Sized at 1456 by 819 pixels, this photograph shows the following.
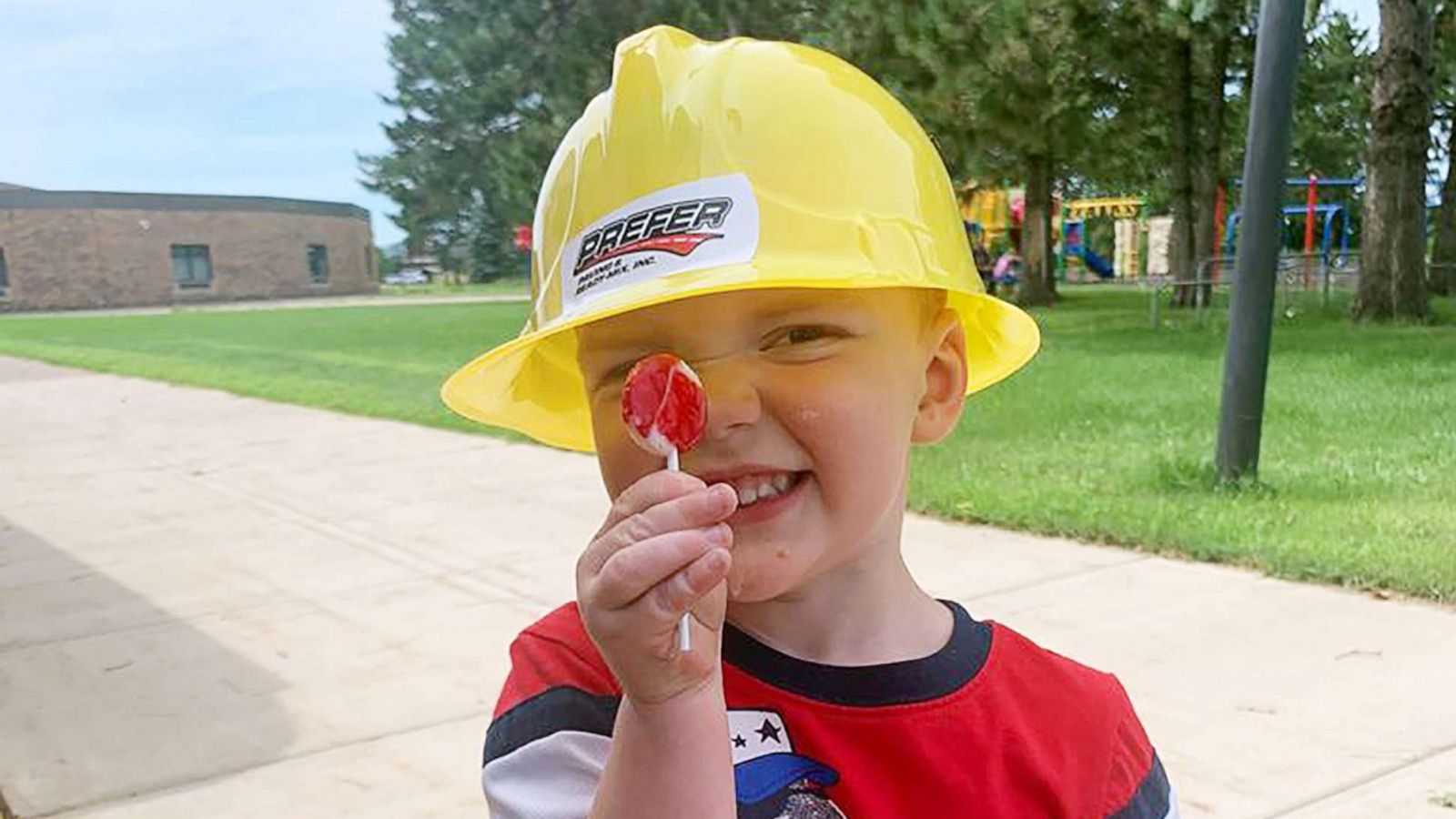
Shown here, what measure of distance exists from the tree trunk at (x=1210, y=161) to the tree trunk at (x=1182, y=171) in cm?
18

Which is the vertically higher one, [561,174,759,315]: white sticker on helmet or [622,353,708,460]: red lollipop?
[561,174,759,315]: white sticker on helmet

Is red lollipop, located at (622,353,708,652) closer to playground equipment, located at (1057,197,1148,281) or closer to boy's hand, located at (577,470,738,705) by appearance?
boy's hand, located at (577,470,738,705)

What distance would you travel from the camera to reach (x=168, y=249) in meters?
53.2

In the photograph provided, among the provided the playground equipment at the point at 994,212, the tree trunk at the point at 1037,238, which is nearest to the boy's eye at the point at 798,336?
the tree trunk at the point at 1037,238

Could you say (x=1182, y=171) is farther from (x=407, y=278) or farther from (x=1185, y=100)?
(x=407, y=278)

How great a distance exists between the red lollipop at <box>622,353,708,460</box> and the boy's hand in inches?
2.2

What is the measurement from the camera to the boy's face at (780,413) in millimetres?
1215

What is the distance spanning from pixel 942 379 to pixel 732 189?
0.38 metres

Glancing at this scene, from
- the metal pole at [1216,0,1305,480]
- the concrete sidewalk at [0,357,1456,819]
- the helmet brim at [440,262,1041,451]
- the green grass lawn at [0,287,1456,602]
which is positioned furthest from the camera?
the metal pole at [1216,0,1305,480]

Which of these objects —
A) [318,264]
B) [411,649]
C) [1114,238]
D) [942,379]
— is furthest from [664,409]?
[318,264]

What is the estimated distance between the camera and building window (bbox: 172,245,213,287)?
5366 cm

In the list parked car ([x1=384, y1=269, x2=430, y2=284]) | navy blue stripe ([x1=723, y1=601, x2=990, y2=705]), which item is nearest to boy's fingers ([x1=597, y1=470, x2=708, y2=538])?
navy blue stripe ([x1=723, y1=601, x2=990, y2=705])

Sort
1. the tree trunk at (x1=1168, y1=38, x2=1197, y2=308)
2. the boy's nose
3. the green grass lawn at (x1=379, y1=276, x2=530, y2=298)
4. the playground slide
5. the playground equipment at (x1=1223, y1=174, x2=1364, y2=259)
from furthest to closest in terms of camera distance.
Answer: the green grass lawn at (x1=379, y1=276, x2=530, y2=298) → the playground slide → the playground equipment at (x1=1223, y1=174, x2=1364, y2=259) → the tree trunk at (x1=1168, y1=38, x2=1197, y2=308) → the boy's nose

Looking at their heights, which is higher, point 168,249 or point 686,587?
point 168,249
